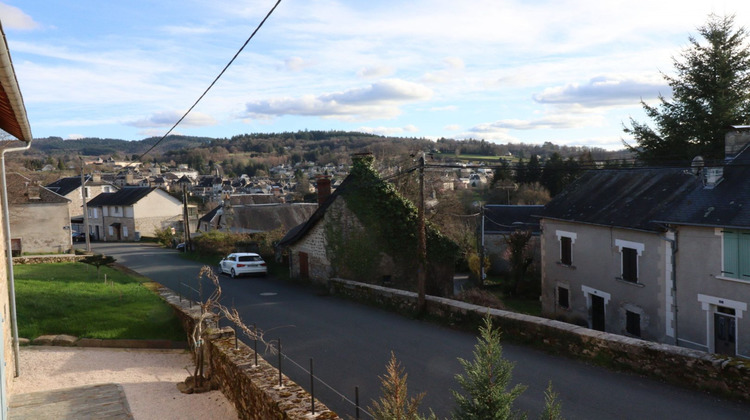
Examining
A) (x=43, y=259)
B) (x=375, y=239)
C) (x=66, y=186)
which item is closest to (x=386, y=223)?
(x=375, y=239)

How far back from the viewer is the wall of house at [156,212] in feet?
190

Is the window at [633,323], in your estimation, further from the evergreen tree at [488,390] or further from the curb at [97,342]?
the evergreen tree at [488,390]

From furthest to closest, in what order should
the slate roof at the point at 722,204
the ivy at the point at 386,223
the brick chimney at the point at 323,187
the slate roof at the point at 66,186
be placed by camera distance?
the slate roof at the point at 66,186 < the brick chimney at the point at 323,187 < the ivy at the point at 386,223 < the slate roof at the point at 722,204

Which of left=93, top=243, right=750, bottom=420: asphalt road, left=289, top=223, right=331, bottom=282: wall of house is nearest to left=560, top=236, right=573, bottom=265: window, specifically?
left=93, top=243, right=750, bottom=420: asphalt road

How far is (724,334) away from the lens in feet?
49.5

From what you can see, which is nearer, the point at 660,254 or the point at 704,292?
the point at 704,292

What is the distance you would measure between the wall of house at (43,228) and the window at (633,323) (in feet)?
133

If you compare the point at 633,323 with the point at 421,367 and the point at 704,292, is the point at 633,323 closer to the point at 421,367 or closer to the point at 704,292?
the point at 704,292

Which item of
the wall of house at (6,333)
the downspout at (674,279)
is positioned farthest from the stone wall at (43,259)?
the downspout at (674,279)

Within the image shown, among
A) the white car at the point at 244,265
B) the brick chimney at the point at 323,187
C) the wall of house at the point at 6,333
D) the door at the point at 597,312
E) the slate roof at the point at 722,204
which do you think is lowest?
the door at the point at 597,312

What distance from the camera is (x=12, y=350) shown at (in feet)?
36.7

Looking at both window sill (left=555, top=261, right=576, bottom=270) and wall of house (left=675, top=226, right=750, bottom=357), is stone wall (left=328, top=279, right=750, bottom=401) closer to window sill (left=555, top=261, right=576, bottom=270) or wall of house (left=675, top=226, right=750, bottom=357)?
wall of house (left=675, top=226, right=750, bottom=357)

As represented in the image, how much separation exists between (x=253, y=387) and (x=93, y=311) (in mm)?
9826

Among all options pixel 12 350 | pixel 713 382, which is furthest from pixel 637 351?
pixel 12 350
